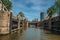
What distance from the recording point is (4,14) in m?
44.4

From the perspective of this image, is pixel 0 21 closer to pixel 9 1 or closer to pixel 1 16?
pixel 1 16

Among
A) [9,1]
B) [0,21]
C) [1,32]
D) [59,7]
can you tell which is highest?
[9,1]

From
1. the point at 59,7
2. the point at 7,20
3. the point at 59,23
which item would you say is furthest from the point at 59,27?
the point at 7,20

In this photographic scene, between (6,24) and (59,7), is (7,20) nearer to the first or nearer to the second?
(6,24)

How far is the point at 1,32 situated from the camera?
44188mm

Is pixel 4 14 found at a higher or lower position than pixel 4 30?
higher

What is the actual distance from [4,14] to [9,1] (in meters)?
63.9

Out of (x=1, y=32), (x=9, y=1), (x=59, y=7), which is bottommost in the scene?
(x=1, y=32)

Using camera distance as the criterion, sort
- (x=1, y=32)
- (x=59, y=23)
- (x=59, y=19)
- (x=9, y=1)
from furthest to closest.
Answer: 1. (x=9, y=1)
2. (x=59, y=23)
3. (x=59, y=19)
4. (x=1, y=32)

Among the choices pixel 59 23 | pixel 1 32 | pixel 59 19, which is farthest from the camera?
pixel 59 23

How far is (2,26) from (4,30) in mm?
1373

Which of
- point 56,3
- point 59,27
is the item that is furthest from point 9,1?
point 59,27

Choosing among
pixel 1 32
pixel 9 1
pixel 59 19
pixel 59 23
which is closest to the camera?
pixel 1 32

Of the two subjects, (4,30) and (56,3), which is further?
(56,3)
